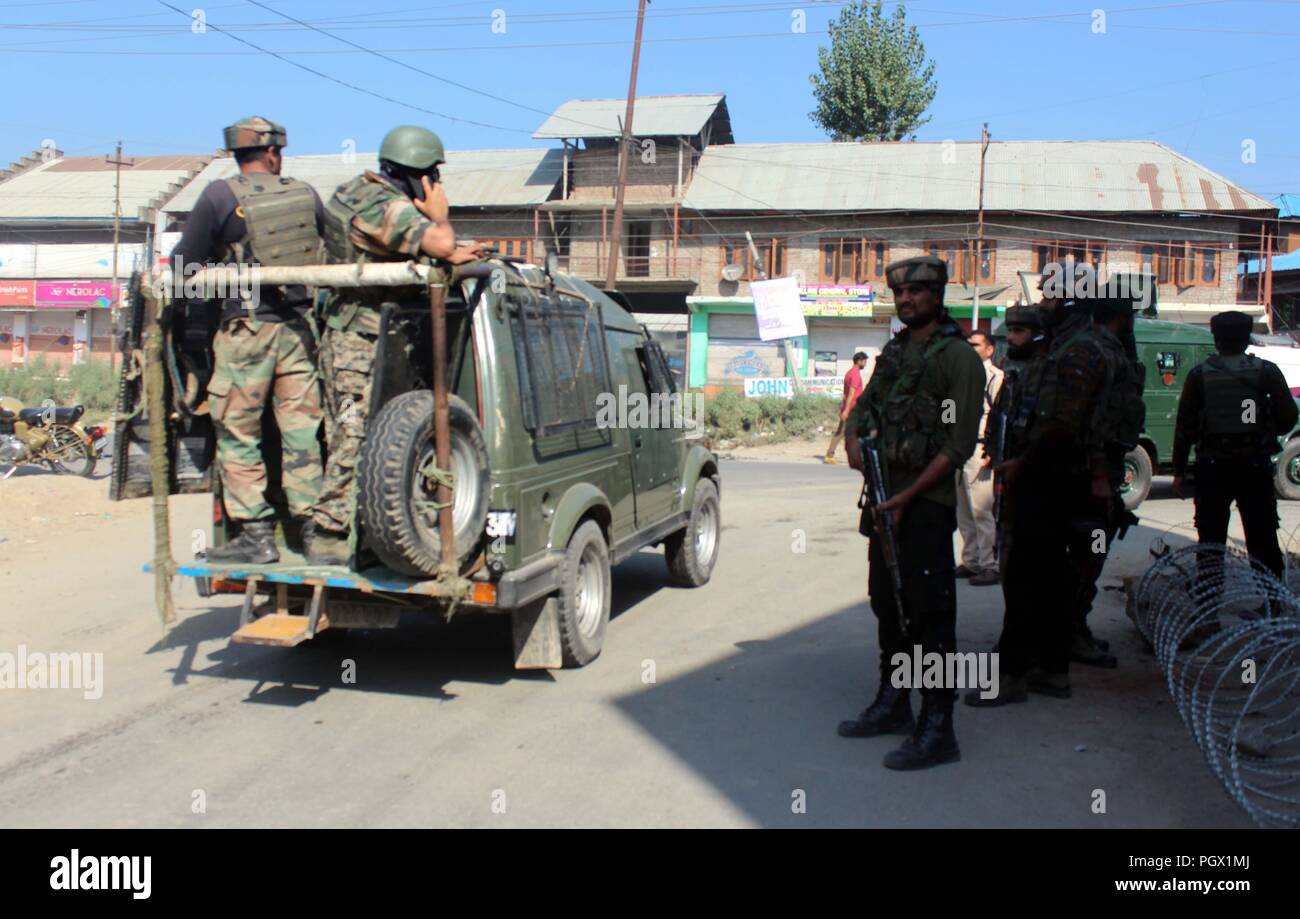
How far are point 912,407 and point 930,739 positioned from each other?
145 centimetres

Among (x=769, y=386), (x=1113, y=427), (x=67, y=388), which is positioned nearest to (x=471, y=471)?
(x=1113, y=427)

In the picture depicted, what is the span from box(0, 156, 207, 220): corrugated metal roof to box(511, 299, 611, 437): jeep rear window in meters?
44.2

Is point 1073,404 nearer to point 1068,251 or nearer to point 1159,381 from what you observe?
point 1159,381

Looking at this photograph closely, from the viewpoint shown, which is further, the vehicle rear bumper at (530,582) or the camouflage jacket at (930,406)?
the vehicle rear bumper at (530,582)

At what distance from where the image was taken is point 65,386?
28.8 meters

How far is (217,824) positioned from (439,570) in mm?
1459

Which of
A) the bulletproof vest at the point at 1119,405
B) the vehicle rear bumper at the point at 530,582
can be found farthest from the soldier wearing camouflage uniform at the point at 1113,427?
the vehicle rear bumper at the point at 530,582

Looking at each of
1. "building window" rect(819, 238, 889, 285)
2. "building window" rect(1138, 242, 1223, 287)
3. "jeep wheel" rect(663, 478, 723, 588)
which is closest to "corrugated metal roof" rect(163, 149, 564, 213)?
"building window" rect(819, 238, 889, 285)

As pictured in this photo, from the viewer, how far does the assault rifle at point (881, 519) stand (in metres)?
4.70

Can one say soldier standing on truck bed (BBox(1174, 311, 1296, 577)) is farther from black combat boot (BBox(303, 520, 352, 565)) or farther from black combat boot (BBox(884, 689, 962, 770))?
black combat boot (BBox(303, 520, 352, 565))

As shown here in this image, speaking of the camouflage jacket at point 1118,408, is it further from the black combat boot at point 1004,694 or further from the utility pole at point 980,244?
the utility pole at point 980,244

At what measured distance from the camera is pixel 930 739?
15.0ft

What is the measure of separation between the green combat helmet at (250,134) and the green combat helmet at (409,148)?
0.62 meters

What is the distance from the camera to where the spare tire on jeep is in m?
4.79
